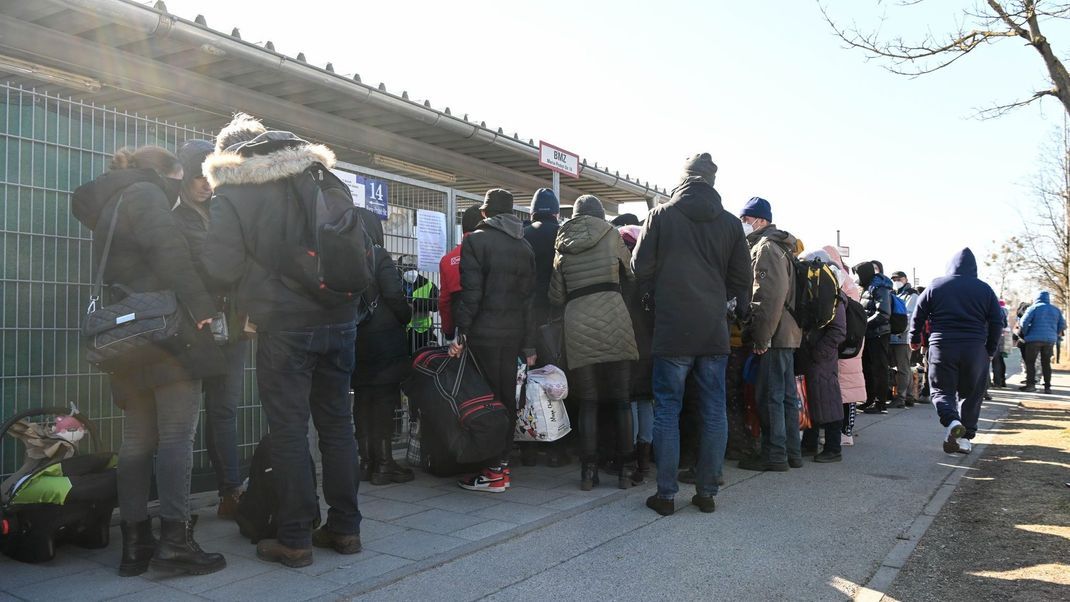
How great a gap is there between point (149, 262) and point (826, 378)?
5.35 metres

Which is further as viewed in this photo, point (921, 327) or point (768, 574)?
point (921, 327)

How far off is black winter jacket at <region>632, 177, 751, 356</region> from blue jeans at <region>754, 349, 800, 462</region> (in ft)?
4.75

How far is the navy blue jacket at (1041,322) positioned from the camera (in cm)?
1412

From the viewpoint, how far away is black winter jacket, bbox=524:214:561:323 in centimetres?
600

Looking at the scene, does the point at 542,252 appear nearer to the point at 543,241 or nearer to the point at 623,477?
the point at 543,241

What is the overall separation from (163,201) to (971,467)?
21.1ft

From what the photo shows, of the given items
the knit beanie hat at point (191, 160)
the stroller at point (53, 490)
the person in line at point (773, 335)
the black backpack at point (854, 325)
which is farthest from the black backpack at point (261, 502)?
the black backpack at point (854, 325)

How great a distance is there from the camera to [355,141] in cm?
809

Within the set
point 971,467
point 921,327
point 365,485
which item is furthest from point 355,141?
point 971,467

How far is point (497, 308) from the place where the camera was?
525 centimetres

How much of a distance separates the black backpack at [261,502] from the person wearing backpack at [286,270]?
0.22 metres

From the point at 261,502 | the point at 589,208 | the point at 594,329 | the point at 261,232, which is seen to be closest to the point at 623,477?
the point at 594,329

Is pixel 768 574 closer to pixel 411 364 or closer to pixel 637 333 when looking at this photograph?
pixel 637 333

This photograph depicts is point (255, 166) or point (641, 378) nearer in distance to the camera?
point (255, 166)
